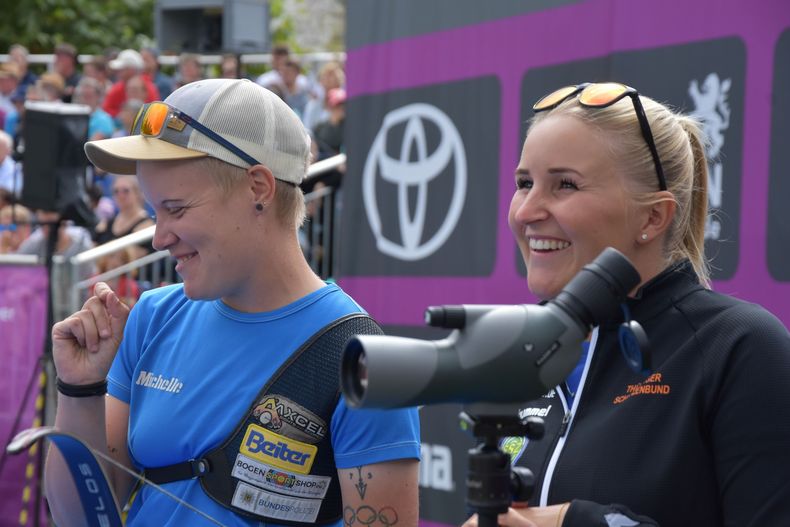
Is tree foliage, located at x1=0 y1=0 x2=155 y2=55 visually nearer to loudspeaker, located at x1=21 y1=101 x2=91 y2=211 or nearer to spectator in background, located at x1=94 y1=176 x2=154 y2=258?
spectator in background, located at x1=94 y1=176 x2=154 y2=258

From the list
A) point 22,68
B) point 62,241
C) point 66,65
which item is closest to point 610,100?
point 62,241

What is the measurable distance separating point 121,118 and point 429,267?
22.6ft

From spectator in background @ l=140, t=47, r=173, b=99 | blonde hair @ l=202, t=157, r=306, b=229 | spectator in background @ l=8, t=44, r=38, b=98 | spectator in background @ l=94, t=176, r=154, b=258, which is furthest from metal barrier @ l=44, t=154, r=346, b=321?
spectator in background @ l=8, t=44, r=38, b=98

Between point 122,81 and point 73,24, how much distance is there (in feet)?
43.3

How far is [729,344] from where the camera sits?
171 centimetres

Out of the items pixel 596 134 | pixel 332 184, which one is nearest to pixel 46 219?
pixel 332 184

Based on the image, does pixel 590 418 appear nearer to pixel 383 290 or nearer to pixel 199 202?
pixel 199 202

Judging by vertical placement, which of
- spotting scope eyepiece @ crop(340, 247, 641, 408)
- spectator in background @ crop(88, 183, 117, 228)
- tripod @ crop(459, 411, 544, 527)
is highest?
spotting scope eyepiece @ crop(340, 247, 641, 408)

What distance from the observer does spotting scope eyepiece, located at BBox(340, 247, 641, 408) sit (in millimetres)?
1267

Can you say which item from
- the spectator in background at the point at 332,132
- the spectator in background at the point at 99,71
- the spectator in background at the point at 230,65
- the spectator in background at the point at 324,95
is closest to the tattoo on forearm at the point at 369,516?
the spectator in background at the point at 332,132

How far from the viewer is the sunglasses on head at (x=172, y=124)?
2064mm

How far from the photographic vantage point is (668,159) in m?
1.92

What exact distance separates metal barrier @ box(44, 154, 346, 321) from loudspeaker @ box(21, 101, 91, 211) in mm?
379

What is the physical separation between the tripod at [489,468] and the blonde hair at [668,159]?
66 cm
